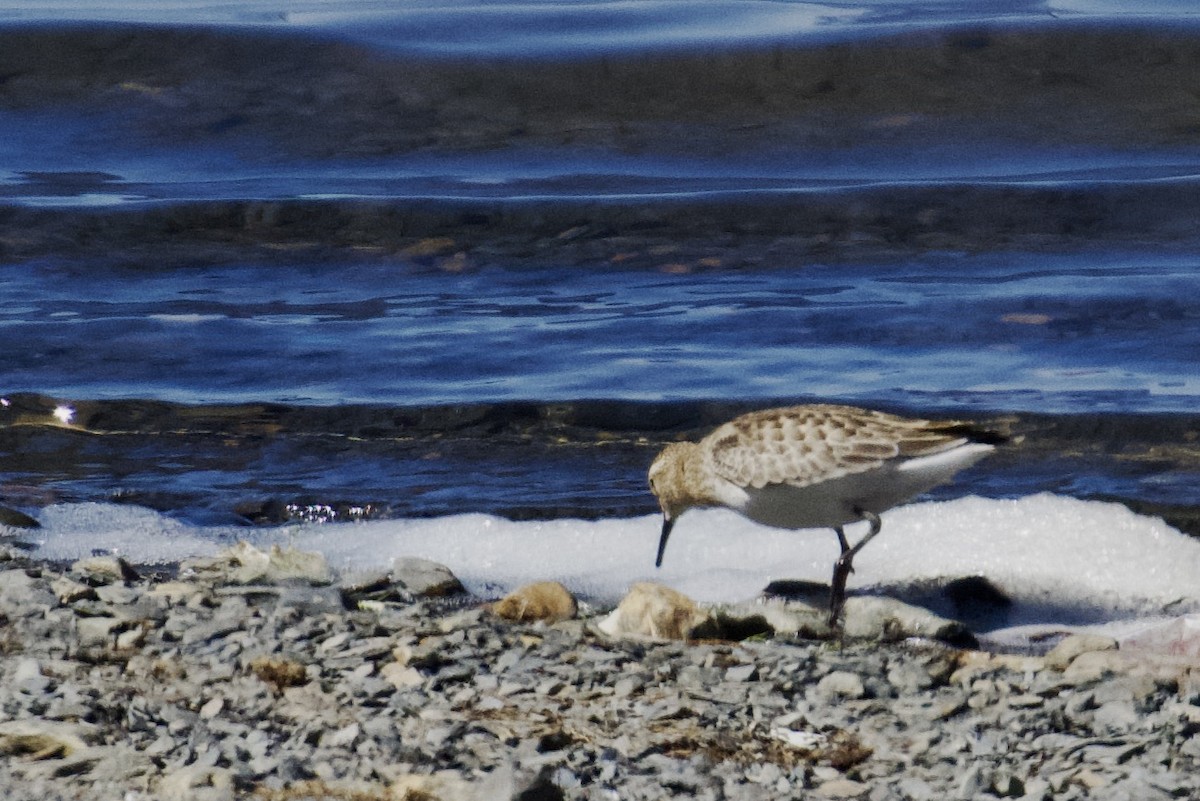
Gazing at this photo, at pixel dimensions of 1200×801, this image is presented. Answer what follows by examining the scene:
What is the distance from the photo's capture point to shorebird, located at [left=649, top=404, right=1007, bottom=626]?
5922 mm

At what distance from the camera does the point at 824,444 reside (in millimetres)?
6000

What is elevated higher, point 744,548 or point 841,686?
point 841,686

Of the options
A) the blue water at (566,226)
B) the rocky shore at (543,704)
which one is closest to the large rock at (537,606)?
the rocky shore at (543,704)

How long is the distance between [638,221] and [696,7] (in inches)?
278

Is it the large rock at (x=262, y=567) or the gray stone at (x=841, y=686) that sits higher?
the gray stone at (x=841, y=686)

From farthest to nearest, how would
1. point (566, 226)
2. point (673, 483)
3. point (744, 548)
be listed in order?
point (566, 226), point (744, 548), point (673, 483)

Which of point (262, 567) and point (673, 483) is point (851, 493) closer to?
point (673, 483)

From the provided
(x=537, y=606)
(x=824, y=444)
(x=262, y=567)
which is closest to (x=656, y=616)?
(x=537, y=606)

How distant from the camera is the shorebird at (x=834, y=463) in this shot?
233 inches

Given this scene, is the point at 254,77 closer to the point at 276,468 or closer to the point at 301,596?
the point at 276,468

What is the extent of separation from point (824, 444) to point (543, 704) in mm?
1692

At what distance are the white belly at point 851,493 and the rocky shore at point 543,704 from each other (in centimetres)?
43

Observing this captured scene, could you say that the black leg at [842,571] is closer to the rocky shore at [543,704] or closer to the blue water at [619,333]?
the rocky shore at [543,704]

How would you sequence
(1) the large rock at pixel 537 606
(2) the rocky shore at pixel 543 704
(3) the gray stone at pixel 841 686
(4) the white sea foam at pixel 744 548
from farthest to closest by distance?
(4) the white sea foam at pixel 744 548 < (1) the large rock at pixel 537 606 < (3) the gray stone at pixel 841 686 < (2) the rocky shore at pixel 543 704
